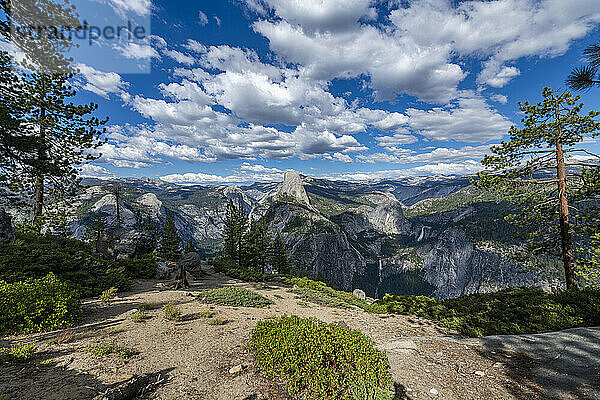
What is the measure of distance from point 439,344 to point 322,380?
717 cm

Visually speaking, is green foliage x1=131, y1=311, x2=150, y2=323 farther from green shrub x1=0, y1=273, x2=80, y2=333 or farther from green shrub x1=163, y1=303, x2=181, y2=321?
green shrub x1=0, y1=273, x2=80, y2=333

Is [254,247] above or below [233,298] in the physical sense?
below

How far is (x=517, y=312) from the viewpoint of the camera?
1241 centimetres

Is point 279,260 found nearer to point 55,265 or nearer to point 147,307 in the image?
point 147,307

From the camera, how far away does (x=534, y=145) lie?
13.0m

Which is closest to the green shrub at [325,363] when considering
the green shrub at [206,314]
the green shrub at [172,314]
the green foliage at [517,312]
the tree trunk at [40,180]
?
the green shrub at [206,314]

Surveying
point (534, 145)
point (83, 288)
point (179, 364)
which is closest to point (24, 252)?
point (83, 288)

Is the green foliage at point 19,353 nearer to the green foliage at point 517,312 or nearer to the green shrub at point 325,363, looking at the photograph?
the green shrub at point 325,363

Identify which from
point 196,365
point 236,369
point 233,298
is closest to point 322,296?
point 233,298

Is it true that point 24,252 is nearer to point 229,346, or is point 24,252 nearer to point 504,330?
point 229,346

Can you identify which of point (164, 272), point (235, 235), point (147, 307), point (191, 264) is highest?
point (235, 235)

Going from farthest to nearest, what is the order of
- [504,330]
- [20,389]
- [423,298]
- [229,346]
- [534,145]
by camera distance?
[423,298]
[534,145]
[504,330]
[229,346]
[20,389]

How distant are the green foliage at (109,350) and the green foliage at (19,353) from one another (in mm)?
1281

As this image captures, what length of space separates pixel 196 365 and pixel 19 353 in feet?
16.4
